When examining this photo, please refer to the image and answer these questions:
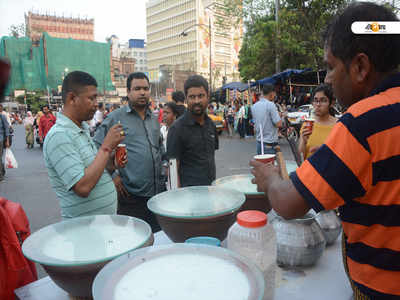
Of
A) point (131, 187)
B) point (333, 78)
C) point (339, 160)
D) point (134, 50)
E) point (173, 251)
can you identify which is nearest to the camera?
point (339, 160)

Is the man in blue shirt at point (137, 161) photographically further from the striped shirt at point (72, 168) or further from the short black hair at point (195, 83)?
the striped shirt at point (72, 168)

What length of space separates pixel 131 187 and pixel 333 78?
1941mm

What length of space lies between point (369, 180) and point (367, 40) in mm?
412

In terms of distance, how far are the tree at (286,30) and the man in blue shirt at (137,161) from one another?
10.1 metres

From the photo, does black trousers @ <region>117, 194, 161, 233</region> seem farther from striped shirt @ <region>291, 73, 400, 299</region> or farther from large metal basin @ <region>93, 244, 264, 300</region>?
striped shirt @ <region>291, 73, 400, 299</region>

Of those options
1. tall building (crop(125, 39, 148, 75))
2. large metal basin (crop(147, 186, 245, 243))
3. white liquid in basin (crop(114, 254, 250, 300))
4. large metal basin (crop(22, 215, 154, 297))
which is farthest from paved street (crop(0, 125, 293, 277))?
tall building (crop(125, 39, 148, 75))

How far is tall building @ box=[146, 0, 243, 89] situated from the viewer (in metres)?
73.0

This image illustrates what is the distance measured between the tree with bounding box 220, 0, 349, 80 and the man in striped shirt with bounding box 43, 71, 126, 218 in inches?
424

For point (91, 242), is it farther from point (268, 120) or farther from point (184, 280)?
point (268, 120)

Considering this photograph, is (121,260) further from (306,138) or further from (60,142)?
(306,138)

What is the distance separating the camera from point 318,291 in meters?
1.11

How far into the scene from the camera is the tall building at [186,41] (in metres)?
73.0

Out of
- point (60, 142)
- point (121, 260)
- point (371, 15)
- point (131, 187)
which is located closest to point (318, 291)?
point (121, 260)

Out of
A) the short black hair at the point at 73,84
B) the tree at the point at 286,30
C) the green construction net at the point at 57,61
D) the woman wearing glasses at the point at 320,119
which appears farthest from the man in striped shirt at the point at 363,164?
the green construction net at the point at 57,61
